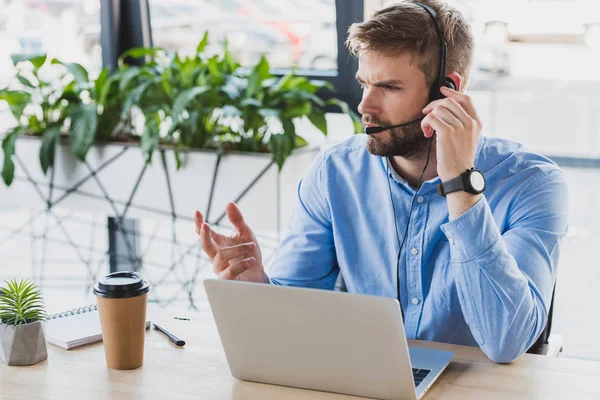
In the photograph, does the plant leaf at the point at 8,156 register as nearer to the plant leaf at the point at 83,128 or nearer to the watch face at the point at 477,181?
the plant leaf at the point at 83,128

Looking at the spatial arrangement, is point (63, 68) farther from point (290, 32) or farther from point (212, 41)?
point (290, 32)

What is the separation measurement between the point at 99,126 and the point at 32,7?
851 millimetres

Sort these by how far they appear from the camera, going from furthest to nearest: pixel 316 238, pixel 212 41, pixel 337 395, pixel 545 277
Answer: pixel 212 41
pixel 316 238
pixel 545 277
pixel 337 395

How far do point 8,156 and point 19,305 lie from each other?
2.07 metres

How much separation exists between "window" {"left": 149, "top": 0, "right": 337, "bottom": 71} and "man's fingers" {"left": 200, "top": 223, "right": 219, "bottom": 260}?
1.71 metres

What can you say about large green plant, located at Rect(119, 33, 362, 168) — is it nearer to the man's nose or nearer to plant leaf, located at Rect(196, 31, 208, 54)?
plant leaf, located at Rect(196, 31, 208, 54)

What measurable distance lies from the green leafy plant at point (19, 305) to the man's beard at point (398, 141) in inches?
30.1

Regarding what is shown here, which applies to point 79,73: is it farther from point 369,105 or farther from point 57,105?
point 369,105

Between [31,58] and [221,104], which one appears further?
[31,58]

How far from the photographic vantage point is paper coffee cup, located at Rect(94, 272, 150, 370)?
4.52 ft

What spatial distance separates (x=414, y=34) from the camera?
5.69 ft

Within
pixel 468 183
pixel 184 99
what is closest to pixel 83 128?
pixel 184 99

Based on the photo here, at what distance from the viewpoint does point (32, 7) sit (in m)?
3.77

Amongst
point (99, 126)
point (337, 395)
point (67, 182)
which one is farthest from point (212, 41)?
point (337, 395)
